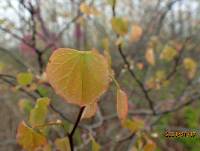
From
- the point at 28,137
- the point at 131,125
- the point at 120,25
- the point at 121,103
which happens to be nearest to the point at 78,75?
the point at 121,103

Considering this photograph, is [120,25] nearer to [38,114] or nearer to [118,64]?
[38,114]

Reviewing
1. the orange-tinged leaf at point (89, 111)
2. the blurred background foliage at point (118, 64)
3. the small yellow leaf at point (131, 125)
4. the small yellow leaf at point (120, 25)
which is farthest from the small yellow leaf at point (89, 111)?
the blurred background foliage at point (118, 64)

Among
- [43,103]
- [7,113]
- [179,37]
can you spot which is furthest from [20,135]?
[179,37]

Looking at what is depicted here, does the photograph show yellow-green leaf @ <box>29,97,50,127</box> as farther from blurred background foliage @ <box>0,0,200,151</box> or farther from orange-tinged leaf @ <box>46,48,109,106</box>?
blurred background foliage @ <box>0,0,200,151</box>

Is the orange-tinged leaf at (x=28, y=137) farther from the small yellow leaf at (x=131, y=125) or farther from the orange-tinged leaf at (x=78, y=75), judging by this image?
the small yellow leaf at (x=131, y=125)

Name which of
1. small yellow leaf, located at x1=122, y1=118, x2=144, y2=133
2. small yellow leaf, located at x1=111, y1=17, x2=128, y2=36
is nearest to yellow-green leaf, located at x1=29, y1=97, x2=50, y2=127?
small yellow leaf, located at x1=122, y1=118, x2=144, y2=133
